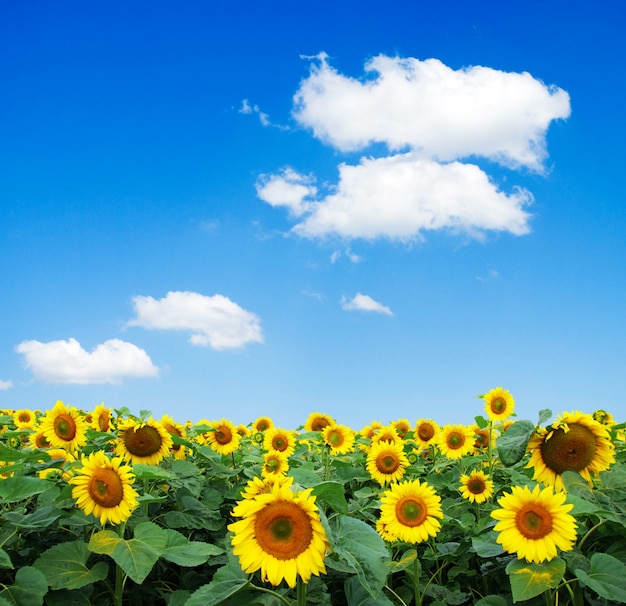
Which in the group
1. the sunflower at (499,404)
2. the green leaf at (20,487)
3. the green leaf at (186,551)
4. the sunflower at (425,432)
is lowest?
the green leaf at (186,551)

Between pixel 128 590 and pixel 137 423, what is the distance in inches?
49.6

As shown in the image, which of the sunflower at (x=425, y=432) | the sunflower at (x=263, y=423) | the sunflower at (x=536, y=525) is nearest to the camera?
the sunflower at (x=536, y=525)

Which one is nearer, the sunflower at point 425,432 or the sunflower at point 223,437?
the sunflower at point 223,437

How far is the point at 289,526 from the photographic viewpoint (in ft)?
9.97

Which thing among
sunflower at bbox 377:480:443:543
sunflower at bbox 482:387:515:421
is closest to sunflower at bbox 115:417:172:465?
sunflower at bbox 377:480:443:543

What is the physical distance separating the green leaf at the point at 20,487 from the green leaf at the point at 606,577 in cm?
328

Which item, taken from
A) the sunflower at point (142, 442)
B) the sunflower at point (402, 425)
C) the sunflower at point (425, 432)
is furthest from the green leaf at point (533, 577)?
the sunflower at point (402, 425)

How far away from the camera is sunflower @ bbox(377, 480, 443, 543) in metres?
4.79

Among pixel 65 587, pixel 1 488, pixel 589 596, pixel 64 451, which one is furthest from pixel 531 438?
pixel 64 451

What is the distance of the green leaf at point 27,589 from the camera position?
141 inches

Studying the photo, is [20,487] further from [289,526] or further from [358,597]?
[358,597]

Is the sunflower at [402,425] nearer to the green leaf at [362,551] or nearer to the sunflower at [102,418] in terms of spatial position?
the sunflower at [102,418]

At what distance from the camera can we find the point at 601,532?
4.34 metres

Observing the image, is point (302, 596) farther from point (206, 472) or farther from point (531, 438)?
point (206, 472)
